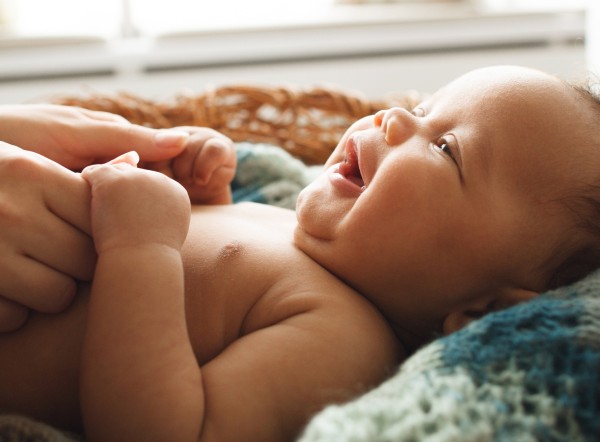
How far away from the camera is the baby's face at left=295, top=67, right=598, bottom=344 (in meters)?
0.85

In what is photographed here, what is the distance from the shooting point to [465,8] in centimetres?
239

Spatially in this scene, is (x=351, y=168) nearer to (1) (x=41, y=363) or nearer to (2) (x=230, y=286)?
(2) (x=230, y=286)

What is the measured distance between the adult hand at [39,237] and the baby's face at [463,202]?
29cm

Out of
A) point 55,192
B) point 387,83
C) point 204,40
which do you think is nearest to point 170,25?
point 204,40

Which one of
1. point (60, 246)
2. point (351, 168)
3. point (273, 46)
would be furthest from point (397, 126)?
point (273, 46)

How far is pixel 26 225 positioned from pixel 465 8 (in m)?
1.96

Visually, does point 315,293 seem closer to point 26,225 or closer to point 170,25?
point 26,225

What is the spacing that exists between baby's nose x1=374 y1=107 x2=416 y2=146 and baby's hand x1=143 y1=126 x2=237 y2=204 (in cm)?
29

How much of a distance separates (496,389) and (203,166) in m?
0.60

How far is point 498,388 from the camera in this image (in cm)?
64

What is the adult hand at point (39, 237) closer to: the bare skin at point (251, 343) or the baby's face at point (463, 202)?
the bare skin at point (251, 343)

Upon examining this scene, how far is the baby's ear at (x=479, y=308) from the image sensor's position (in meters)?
0.87

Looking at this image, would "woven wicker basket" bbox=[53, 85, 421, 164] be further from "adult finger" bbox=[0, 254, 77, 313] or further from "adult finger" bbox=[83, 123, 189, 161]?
"adult finger" bbox=[0, 254, 77, 313]

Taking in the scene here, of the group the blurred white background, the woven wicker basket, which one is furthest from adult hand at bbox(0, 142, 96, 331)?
the blurred white background
